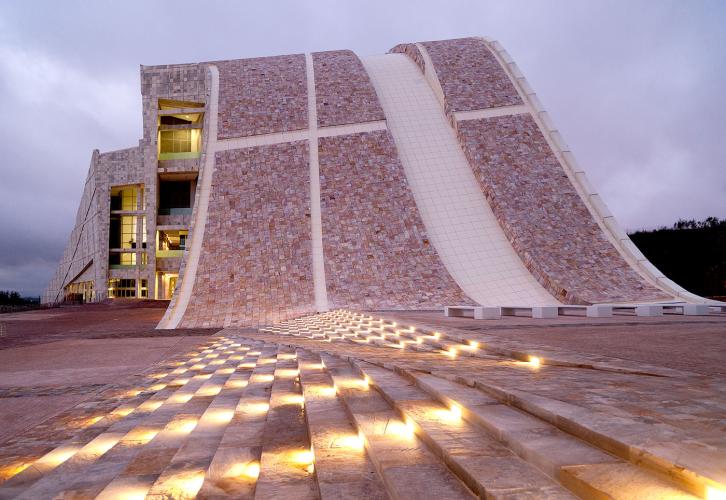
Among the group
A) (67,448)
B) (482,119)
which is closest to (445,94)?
(482,119)

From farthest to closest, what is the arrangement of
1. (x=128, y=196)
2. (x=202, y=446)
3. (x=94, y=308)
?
1. (x=128, y=196)
2. (x=94, y=308)
3. (x=202, y=446)

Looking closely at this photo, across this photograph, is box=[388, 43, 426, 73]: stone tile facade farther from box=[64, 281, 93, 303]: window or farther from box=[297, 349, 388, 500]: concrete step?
box=[64, 281, 93, 303]: window

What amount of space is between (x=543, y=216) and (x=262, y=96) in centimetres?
1067

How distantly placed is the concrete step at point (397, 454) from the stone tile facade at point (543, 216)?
423 inches

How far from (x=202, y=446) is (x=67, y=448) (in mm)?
1064

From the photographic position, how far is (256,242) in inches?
554

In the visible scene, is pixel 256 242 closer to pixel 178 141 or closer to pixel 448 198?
pixel 448 198

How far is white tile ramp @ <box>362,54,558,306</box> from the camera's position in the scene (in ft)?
44.2

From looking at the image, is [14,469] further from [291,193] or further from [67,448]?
[291,193]

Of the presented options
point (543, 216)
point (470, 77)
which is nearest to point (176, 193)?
point (470, 77)

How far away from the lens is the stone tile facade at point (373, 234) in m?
12.7

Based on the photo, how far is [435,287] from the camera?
12.9 metres

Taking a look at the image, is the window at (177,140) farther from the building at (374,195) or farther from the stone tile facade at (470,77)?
the stone tile facade at (470,77)

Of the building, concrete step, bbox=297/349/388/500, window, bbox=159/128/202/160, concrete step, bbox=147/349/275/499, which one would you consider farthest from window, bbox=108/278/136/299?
concrete step, bbox=297/349/388/500
